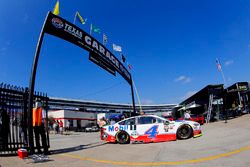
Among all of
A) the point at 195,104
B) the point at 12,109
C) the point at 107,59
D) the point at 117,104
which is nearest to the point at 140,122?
the point at 12,109

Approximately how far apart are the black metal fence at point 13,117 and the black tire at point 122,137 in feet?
15.6

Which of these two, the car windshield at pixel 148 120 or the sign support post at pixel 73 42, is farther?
the car windshield at pixel 148 120

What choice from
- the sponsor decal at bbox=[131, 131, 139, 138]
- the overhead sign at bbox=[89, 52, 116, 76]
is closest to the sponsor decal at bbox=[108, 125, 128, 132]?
the sponsor decal at bbox=[131, 131, 139, 138]

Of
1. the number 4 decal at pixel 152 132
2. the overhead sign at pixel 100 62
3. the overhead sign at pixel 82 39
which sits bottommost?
the number 4 decal at pixel 152 132

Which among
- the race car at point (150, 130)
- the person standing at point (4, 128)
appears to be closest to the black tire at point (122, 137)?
the race car at point (150, 130)

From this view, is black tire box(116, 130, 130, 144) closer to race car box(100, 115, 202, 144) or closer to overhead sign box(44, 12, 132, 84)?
race car box(100, 115, 202, 144)

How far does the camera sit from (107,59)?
1723 centimetres

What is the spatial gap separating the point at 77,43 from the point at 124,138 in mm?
6685

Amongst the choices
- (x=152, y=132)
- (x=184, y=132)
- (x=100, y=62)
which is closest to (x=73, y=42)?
(x=100, y=62)

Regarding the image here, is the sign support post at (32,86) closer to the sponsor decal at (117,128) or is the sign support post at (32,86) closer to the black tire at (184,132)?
the sponsor decal at (117,128)

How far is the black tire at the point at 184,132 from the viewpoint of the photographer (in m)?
10.2

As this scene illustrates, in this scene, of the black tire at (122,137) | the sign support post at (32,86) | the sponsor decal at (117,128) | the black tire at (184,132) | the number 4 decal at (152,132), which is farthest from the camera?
the sponsor decal at (117,128)

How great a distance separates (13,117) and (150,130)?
6514 millimetres

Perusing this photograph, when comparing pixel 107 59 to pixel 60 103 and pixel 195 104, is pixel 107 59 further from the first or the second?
pixel 60 103
